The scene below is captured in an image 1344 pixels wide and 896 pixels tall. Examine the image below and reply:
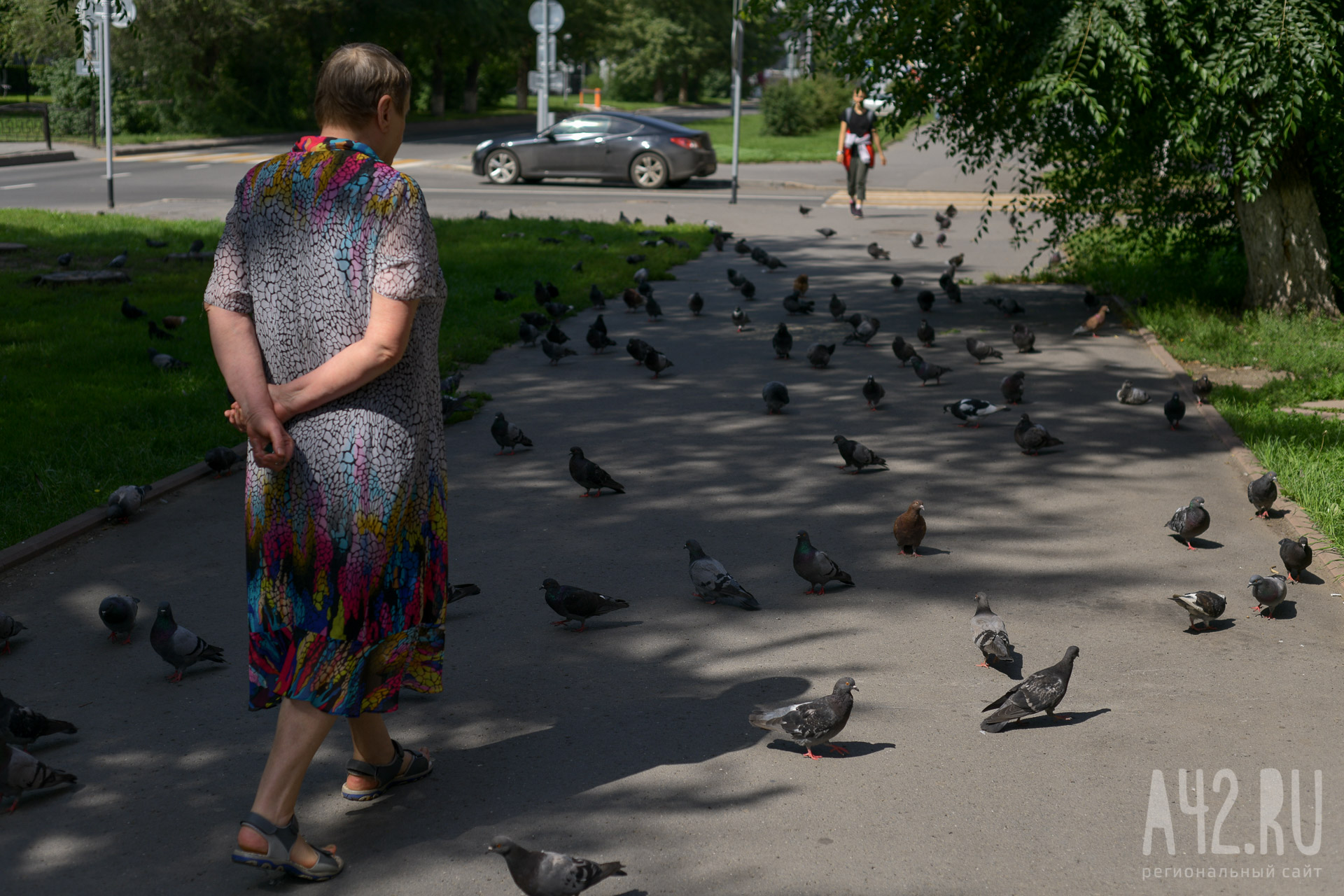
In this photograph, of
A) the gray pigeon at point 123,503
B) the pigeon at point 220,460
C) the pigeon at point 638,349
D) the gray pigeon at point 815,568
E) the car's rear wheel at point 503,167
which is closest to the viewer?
the gray pigeon at point 815,568

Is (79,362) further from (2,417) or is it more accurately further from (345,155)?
(345,155)

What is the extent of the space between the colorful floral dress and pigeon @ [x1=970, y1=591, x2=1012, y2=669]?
263 cm

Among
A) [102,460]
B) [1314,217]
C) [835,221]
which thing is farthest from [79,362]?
[835,221]

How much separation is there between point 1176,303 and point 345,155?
11608 millimetres

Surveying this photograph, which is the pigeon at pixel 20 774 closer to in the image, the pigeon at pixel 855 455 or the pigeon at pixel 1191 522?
the pigeon at pixel 855 455

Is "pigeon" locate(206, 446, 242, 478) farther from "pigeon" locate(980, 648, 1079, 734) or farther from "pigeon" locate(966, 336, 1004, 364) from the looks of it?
"pigeon" locate(966, 336, 1004, 364)

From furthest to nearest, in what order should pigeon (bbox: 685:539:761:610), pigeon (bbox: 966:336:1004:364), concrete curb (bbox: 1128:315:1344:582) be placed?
pigeon (bbox: 966:336:1004:364) < concrete curb (bbox: 1128:315:1344:582) < pigeon (bbox: 685:539:761:610)

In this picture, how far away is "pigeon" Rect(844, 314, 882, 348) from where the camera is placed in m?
12.1

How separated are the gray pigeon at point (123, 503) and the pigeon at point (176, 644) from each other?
202 cm

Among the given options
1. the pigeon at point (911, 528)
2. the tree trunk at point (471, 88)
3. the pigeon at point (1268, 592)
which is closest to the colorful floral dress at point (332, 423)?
the pigeon at point (911, 528)

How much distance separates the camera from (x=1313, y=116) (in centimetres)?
1040

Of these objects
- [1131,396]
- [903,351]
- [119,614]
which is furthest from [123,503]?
[1131,396]

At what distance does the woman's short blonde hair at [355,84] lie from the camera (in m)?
3.41

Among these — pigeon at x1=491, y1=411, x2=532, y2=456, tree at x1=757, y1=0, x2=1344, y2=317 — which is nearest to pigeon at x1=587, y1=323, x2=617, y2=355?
pigeon at x1=491, y1=411, x2=532, y2=456
